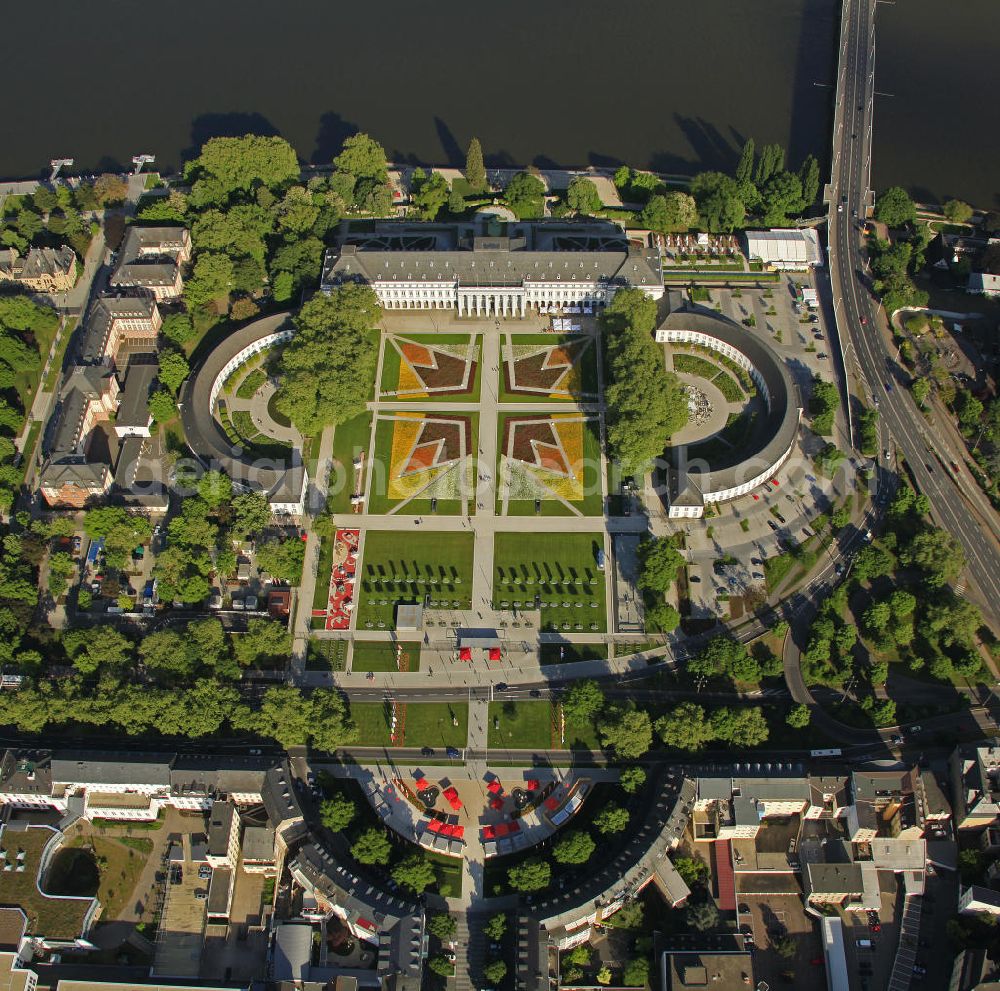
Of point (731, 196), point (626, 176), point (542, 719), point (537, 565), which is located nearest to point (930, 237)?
point (731, 196)

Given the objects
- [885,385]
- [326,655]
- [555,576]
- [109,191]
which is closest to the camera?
[326,655]

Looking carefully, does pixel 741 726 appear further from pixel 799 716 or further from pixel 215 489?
pixel 215 489

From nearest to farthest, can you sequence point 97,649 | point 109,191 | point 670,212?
point 97,649, point 670,212, point 109,191

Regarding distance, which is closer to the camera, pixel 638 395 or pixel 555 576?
pixel 555 576

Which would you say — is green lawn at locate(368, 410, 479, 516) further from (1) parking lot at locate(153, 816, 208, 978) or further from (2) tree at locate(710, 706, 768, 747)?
(1) parking lot at locate(153, 816, 208, 978)

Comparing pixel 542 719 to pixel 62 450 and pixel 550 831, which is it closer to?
pixel 550 831

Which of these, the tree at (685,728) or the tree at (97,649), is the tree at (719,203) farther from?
the tree at (97,649)

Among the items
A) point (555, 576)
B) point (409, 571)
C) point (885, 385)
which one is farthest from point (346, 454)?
point (885, 385)

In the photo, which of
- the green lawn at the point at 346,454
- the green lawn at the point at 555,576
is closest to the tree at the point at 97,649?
the green lawn at the point at 346,454
